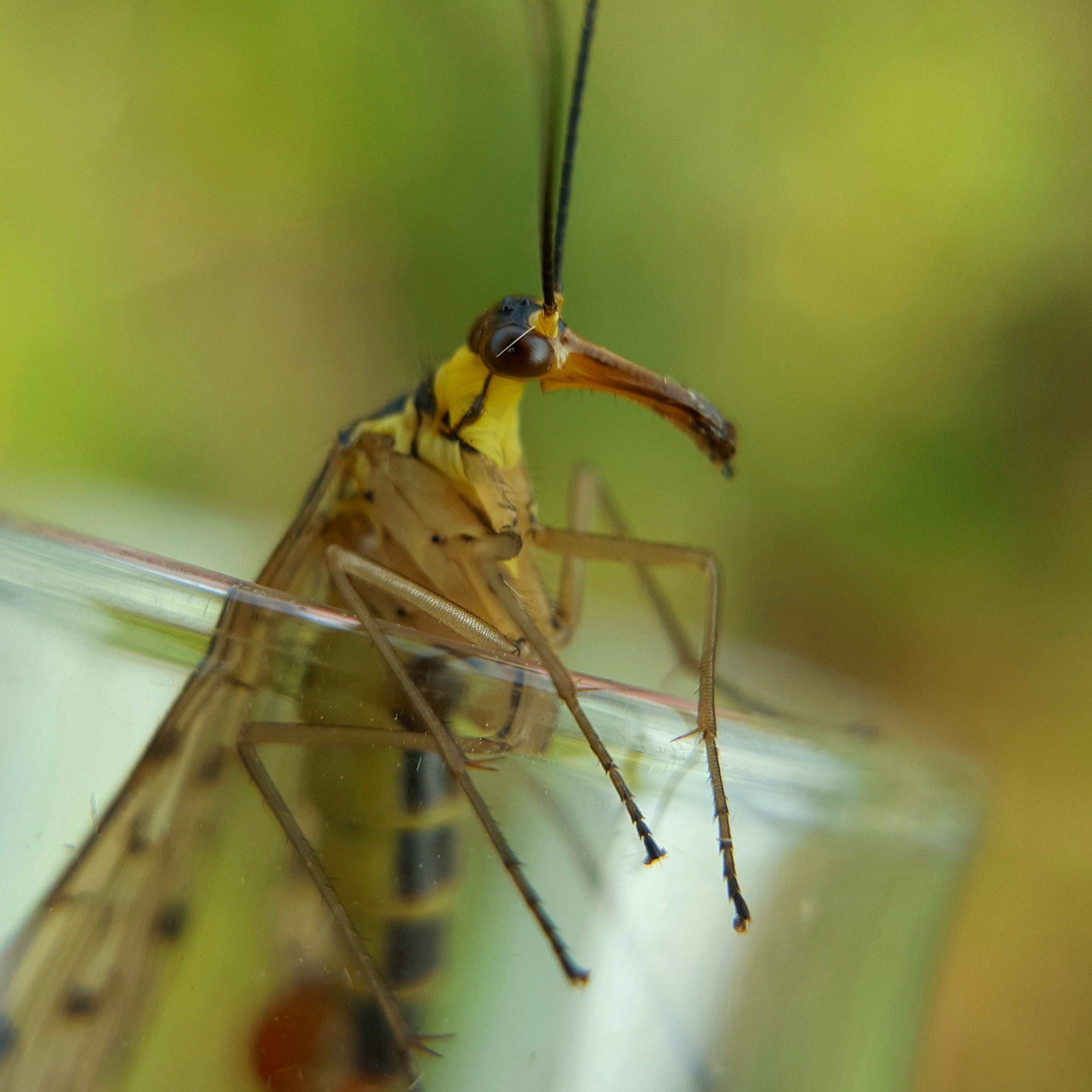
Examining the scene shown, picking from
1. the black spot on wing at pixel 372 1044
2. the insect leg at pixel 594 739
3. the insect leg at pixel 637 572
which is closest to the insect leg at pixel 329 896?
the black spot on wing at pixel 372 1044

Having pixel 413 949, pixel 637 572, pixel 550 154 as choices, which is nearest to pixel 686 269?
pixel 637 572

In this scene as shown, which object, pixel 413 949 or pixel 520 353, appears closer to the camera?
pixel 413 949

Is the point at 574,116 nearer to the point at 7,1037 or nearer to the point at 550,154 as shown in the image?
the point at 550,154

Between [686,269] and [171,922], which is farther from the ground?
[686,269]

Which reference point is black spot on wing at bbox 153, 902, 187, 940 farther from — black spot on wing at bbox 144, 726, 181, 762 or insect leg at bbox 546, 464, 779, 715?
insect leg at bbox 546, 464, 779, 715

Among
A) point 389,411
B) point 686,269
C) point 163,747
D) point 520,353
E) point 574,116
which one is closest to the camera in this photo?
point 163,747

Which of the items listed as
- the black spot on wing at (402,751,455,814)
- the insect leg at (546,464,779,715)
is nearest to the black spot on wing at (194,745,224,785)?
the black spot on wing at (402,751,455,814)
